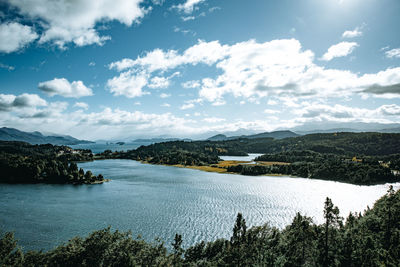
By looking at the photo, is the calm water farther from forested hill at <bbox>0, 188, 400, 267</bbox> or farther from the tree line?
forested hill at <bbox>0, 188, 400, 267</bbox>

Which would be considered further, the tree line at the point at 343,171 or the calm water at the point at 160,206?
the tree line at the point at 343,171

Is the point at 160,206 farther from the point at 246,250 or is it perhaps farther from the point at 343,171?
the point at 343,171

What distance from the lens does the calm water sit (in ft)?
165

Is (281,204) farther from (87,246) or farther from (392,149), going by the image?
(392,149)

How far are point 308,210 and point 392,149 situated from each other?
163m

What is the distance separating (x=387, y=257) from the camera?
3228cm

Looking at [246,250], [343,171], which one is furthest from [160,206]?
[343,171]

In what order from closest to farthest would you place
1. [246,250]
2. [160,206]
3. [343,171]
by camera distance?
[246,250] → [160,206] → [343,171]

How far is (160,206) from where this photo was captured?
229 feet

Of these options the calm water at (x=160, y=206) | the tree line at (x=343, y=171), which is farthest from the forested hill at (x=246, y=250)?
the tree line at (x=343, y=171)

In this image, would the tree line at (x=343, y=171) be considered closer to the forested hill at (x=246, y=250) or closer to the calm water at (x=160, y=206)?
the calm water at (x=160, y=206)

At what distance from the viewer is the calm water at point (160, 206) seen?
50438 mm

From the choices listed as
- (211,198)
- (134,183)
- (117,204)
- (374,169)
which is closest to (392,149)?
(374,169)

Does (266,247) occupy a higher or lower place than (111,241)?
lower
